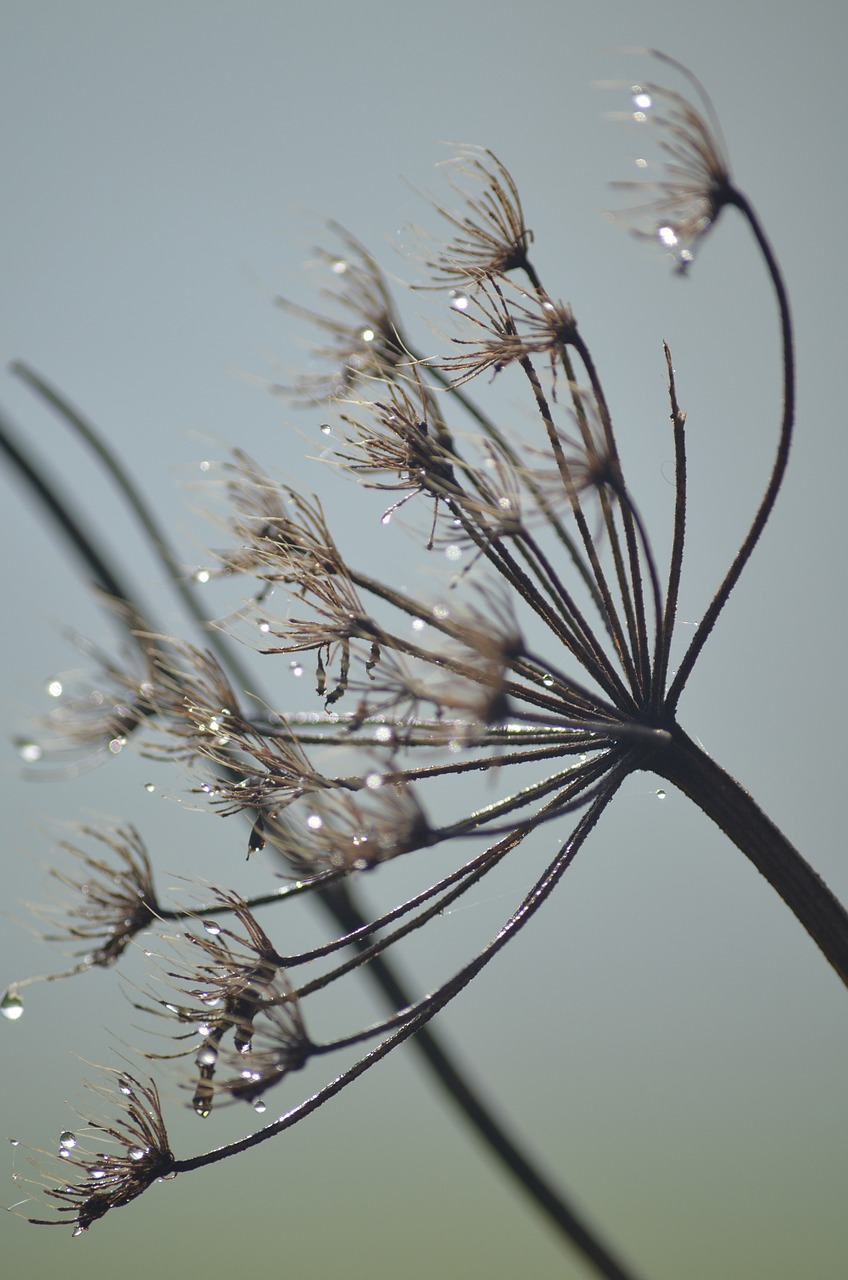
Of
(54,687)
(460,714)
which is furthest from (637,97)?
(54,687)

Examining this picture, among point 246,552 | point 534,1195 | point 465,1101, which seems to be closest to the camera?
point 534,1195

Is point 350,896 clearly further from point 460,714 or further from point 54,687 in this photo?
point 54,687

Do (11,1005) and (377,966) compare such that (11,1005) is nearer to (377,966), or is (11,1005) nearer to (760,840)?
(377,966)

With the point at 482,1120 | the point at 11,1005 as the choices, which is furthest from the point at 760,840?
the point at 11,1005

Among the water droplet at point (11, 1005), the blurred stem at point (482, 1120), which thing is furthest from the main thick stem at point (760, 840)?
the water droplet at point (11, 1005)

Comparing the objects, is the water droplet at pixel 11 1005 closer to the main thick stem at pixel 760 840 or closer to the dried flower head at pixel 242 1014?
the dried flower head at pixel 242 1014
